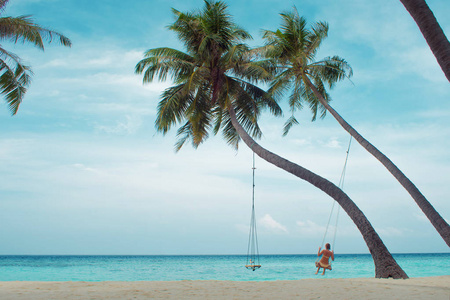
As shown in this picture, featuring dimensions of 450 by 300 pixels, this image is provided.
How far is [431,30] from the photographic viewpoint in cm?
554

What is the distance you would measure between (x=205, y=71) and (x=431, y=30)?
8.60 metres

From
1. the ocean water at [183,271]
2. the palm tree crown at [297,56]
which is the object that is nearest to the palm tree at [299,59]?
the palm tree crown at [297,56]

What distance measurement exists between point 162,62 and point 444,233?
31.1ft

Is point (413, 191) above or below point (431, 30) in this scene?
below

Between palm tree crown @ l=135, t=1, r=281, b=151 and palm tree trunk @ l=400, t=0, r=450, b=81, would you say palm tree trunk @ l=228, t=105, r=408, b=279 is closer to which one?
palm tree crown @ l=135, t=1, r=281, b=151

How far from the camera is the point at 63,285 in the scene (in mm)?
8266

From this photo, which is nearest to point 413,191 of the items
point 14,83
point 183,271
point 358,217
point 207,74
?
point 358,217

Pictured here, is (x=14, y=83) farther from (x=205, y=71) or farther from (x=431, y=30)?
(x=431, y=30)

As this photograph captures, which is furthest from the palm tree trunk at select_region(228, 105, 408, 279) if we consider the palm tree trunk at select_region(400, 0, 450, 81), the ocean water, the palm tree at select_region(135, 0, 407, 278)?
the ocean water

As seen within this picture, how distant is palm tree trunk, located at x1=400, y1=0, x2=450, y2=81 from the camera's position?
17.8ft

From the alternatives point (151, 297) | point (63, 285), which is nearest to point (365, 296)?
point (151, 297)

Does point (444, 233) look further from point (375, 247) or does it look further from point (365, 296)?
point (365, 296)

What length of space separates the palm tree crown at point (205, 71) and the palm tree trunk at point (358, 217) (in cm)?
298

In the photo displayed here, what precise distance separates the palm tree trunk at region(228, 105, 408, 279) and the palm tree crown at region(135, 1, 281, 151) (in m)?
2.98
